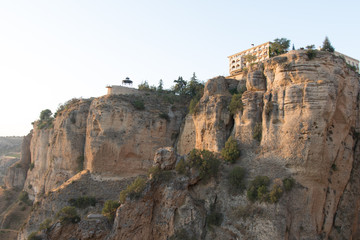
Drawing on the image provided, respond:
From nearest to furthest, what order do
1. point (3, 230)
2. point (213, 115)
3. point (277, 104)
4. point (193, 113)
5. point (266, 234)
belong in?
point (266, 234), point (277, 104), point (213, 115), point (193, 113), point (3, 230)

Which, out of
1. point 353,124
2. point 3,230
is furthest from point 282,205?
point 3,230

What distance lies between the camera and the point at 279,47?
1239 inches

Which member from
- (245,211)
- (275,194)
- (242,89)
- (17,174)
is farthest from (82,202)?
(17,174)

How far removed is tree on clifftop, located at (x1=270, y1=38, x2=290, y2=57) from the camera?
31.4 meters

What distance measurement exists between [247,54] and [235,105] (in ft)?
50.0

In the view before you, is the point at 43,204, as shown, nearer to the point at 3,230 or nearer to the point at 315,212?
the point at 3,230

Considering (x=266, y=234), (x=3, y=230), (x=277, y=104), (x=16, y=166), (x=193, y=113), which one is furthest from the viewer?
(x=16, y=166)

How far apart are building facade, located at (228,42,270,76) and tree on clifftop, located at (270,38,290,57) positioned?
522 cm

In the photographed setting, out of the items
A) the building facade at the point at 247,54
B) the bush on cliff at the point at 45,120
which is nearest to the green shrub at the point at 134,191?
the building facade at the point at 247,54

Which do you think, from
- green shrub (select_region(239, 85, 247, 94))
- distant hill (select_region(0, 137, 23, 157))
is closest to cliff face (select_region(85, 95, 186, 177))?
green shrub (select_region(239, 85, 247, 94))

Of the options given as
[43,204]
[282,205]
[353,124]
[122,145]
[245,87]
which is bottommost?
[43,204]

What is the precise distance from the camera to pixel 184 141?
32.1 m

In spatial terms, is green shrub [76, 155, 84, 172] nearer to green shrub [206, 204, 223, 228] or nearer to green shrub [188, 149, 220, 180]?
green shrub [188, 149, 220, 180]

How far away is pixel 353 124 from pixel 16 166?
4330 cm
